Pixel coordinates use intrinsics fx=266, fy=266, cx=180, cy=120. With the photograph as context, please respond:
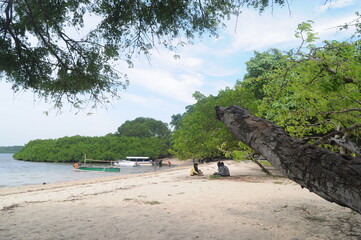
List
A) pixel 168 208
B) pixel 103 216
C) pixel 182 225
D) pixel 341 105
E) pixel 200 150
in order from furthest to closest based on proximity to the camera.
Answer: pixel 200 150
pixel 168 208
pixel 103 216
pixel 182 225
pixel 341 105

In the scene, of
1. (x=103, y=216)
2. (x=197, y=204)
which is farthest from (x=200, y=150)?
(x=103, y=216)

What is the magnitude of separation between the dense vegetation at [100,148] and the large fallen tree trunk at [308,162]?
198 ft

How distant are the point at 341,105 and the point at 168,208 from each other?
16.3 ft

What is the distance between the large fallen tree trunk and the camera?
1422 mm

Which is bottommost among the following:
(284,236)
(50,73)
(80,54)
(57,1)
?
(284,236)

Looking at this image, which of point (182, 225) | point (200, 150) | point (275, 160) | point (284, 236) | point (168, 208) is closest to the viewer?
point (275, 160)

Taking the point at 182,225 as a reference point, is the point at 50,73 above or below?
above

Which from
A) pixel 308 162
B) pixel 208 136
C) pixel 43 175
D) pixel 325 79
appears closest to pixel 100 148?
pixel 43 175

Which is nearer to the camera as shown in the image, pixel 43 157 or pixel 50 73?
pixel 50 73

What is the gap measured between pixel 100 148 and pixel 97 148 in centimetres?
69

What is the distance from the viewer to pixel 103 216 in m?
6.81

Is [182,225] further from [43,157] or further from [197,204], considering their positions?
[43,157]

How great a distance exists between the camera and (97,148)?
209 feet

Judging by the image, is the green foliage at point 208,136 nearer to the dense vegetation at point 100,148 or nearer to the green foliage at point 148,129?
the dense vegetation at point 100,148
